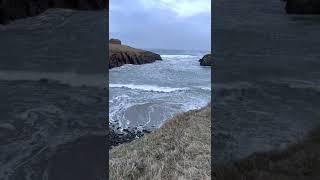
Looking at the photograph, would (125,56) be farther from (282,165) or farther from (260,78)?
(282,165)

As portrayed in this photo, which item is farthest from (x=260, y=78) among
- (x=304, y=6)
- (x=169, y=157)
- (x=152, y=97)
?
(x=152, y=97)

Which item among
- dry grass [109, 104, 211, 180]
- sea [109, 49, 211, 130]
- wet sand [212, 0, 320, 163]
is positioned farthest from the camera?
sea [109, 49, 211, 130]

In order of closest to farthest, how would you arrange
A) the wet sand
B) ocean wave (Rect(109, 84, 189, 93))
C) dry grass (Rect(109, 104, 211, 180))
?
the wet sand → dry grass (Rect(109, 104, 211, 180)) → ocean wave (Rect(109, 84, 189, 93))

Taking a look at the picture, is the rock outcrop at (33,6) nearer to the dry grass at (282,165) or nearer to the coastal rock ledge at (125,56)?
the dry grass at (282,165)

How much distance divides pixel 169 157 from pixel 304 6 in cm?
231

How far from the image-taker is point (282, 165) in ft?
11.7

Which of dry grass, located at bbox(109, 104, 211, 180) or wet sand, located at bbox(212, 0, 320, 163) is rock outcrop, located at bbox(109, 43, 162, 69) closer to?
dry grass, located at bbox(109, 104, 211, 180)

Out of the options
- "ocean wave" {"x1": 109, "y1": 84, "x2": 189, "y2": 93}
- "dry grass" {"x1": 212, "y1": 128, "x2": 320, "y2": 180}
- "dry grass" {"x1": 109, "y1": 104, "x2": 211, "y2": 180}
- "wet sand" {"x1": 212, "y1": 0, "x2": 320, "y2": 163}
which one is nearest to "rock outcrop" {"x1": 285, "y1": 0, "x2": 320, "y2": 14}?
"wet sand" {"x1": 212, "y1": 0, "x2": 320, "y2": 163}

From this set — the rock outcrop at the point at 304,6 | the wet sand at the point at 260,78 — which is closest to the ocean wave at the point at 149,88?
the wet sand at the point at 260,78

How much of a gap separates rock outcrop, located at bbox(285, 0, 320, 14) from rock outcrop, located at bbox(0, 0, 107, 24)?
1705mm

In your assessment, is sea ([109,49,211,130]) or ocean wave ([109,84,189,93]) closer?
sea ([109,49,211,130])

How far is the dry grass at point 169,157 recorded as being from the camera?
4.66 metres

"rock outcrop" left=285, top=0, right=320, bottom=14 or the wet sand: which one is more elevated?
"rock outcrop" left=285, top=0, right=320, bottom=14

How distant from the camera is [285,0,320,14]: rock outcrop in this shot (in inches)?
142
